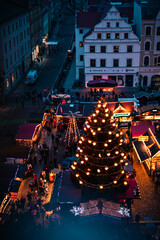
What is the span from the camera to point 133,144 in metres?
30.3

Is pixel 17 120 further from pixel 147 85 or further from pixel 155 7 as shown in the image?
pixel 155 7

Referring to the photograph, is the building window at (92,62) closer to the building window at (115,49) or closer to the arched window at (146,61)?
the building window at (115,49)

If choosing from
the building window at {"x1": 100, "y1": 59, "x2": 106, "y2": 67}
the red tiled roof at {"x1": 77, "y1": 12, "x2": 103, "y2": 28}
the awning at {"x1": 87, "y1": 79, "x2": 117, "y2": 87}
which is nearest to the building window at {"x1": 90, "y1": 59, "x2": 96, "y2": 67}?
the building window at {"x1": 100, "y1": 59, "x2": 106, "y2": 67}

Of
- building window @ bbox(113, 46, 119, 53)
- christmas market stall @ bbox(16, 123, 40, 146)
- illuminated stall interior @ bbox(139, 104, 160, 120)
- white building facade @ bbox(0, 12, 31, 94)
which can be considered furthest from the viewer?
white building facade @ bbox(0, 12, 31, 94)

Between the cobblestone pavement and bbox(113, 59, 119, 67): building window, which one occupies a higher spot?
bbox(113, 59, 119, 67): building window

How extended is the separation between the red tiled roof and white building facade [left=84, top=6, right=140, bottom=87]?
493 centimetres

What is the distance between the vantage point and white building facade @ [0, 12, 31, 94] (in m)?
47.9

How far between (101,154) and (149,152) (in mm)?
6563

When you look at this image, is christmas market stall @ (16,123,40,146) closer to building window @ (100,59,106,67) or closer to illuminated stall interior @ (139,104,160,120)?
illuminated stall interior @ (139,104,160,120)

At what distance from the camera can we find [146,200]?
80.2ft

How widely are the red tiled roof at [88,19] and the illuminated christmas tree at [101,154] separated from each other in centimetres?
3190

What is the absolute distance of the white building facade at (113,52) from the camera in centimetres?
4634

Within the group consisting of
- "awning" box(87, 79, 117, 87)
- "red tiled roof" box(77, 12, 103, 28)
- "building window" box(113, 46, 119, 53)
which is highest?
"red tiled roof" box(77, 12, 103, 28)

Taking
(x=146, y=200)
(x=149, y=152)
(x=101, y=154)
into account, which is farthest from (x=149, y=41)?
(x=101, y=154)
